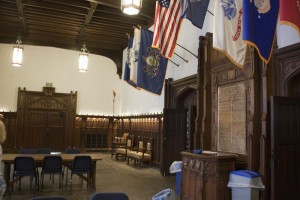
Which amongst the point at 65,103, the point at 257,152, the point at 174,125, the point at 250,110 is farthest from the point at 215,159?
the point at 65,103

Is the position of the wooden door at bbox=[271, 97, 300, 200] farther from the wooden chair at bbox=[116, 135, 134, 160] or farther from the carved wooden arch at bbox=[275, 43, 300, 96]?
the wooden chair at bbox=[116, 135, 134, 160]

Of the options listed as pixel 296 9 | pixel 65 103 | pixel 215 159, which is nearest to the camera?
pixel 296 9

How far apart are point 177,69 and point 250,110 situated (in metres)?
4.53

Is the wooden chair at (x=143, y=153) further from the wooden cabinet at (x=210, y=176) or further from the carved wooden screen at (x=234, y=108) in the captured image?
the wooden cabinet at (x=210, y=176)

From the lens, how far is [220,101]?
746 centimetres

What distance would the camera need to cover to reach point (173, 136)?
31.8 ft

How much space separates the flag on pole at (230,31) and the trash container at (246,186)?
6.81 ft

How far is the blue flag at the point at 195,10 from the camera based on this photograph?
22.0 ft

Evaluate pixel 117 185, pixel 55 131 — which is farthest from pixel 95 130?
pixel 117 185

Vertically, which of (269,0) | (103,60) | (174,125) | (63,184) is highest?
(103,60)

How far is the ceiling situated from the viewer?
11.5 metres

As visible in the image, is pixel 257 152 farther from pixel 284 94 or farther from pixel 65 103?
pixel 65 103

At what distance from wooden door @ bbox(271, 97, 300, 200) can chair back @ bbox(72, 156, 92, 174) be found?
4358 millimetres

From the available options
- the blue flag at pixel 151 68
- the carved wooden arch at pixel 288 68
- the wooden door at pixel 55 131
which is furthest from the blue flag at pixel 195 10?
the wooden door at pixel 55 131
